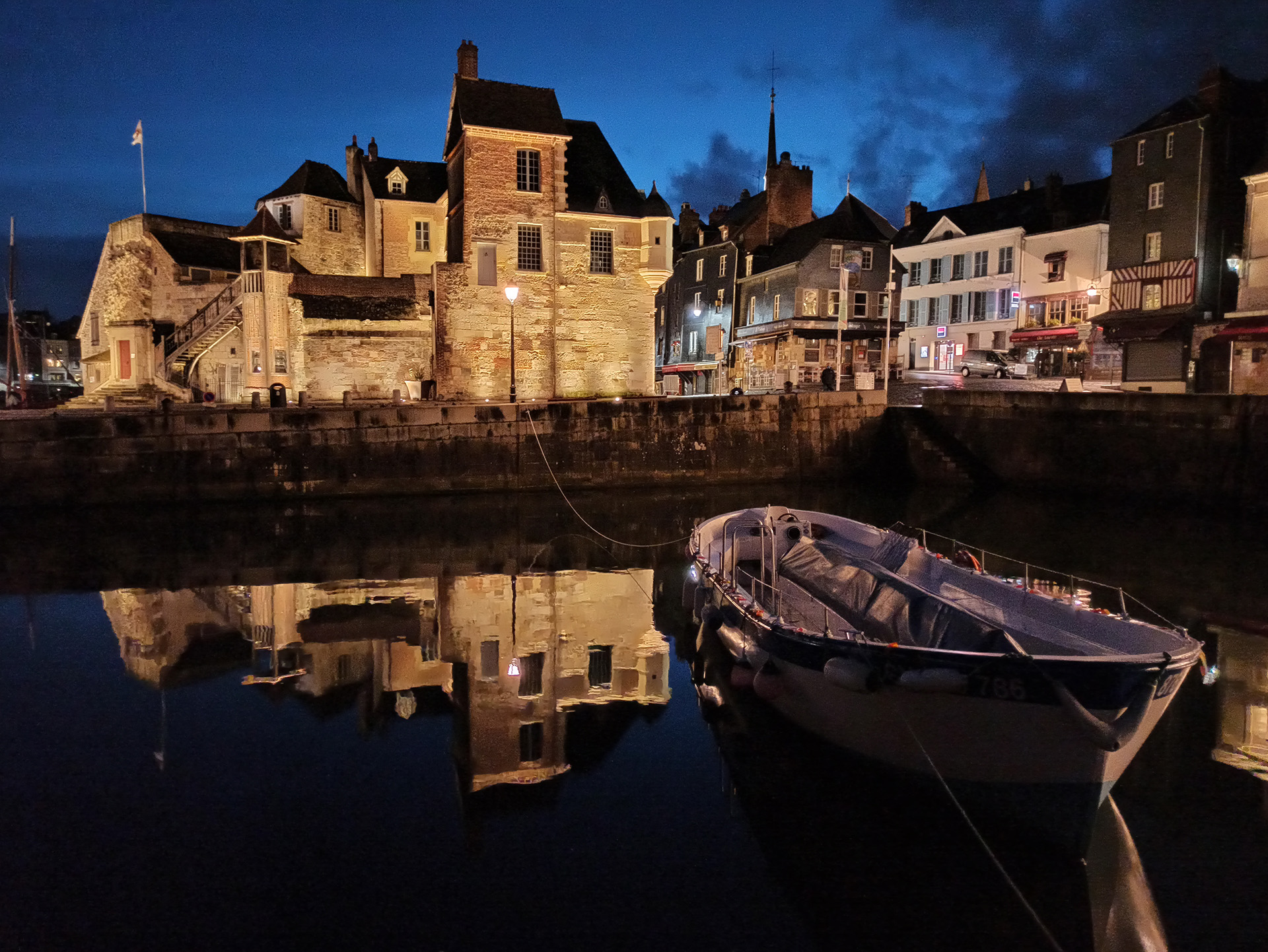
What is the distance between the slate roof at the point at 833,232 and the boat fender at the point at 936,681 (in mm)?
35235

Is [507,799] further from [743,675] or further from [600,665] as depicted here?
[600,665]

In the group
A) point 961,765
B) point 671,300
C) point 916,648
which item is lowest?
point 961,765

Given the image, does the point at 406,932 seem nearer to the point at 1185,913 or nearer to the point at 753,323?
the point at 1185,913

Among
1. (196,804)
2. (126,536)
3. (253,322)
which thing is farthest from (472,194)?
(196,804)

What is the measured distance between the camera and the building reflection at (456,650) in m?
8.51

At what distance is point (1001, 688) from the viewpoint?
6.05 meters

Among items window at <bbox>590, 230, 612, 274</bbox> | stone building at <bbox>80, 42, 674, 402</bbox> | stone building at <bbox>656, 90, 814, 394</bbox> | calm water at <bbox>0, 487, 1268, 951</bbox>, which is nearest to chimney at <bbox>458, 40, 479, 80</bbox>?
stone building at <bbox>80, 42, 674, 402</bbox>

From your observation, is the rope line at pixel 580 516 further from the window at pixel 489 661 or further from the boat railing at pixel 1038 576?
the window at pixel 489 661

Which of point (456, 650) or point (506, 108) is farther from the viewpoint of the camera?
point (506, 108)

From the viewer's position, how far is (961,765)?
21.5ft

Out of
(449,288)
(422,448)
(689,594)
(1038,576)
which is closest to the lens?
(689,594)

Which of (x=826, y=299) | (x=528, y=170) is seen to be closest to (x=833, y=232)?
(x=826, y=299)

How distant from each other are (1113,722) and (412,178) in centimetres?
3277

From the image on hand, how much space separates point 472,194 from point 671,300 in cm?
2600
